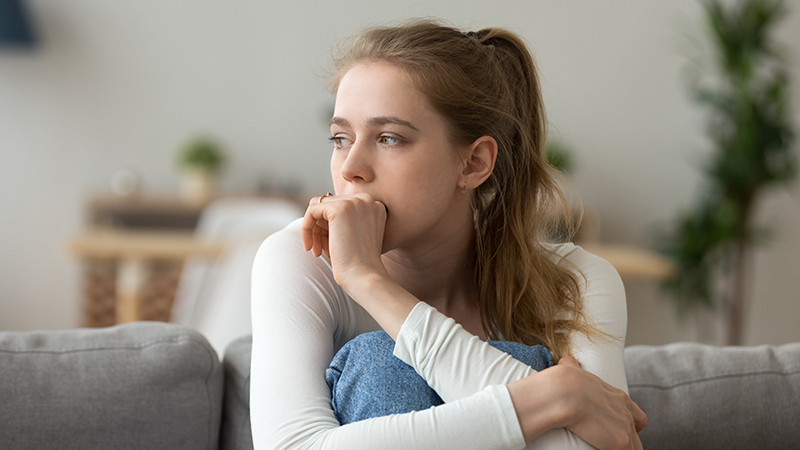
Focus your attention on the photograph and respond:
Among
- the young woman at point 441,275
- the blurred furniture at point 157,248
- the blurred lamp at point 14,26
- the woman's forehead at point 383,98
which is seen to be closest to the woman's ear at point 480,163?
the young woman at point 441,275

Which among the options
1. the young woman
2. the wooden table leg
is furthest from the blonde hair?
the wooden table leg

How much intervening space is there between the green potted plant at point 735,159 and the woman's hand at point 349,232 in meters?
3.12

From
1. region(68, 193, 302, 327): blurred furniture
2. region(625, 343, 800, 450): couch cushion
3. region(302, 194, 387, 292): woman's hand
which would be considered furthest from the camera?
region(68, 193, 302, 327): blurred furniture

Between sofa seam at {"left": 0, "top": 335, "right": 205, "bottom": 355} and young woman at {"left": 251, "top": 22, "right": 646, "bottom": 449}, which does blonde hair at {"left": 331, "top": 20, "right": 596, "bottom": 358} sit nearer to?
young woman at {"left": 251, "top": 22, "right": 646, "bottom": 449}

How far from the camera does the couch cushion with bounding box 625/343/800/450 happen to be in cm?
120

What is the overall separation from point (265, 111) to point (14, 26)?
4.59 ft

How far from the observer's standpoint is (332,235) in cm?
95

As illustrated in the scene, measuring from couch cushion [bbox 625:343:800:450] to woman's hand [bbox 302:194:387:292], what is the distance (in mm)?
581

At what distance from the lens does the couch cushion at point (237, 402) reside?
1.12 meters

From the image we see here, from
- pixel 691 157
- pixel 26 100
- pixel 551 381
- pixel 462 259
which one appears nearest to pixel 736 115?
pixel 691 157

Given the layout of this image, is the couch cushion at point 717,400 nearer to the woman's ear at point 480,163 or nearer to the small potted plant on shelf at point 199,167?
the woman's ear at point 480,163

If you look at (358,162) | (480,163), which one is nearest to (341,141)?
(358,162)

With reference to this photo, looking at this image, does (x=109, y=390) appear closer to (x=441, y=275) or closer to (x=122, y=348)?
(x=122, y=348)

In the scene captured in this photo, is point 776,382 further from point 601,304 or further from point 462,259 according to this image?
point 462,259
